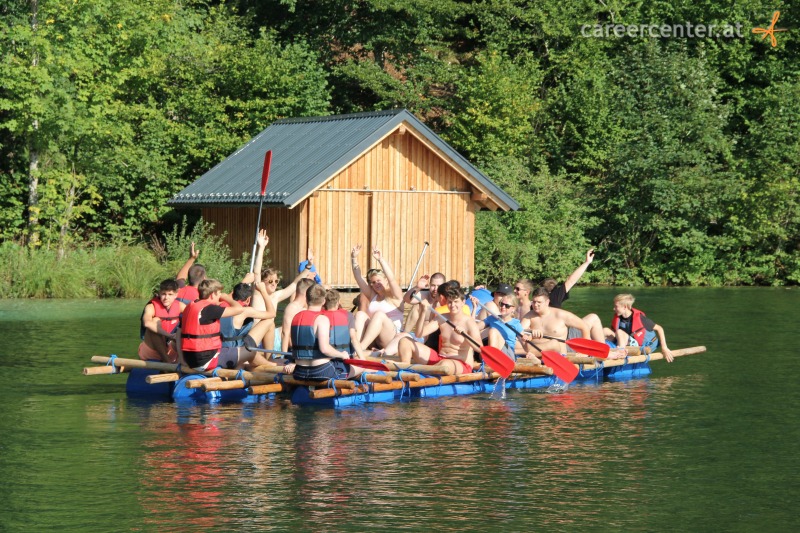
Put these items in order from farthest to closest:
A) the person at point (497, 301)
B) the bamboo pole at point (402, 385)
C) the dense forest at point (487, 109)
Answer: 1. the dense forest at point (487, 109)
2. the person at point (497, 301)
3. the bamboo pole at point (402, 385)

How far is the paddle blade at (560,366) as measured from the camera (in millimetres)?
12969

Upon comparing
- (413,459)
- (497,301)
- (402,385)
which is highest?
(497,301)

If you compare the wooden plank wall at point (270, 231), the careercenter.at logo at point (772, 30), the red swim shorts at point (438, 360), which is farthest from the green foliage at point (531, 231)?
the red swim shorts at point (438, 360)

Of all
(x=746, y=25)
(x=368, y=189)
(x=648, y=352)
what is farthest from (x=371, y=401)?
(x=746, y=25)

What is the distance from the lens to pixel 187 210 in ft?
104

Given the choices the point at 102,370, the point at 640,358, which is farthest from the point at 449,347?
the point at 102,370

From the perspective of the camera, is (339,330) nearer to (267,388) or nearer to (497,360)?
(267,388)

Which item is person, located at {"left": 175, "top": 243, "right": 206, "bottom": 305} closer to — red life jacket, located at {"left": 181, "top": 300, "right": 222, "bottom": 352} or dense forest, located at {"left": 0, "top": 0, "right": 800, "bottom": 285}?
red life jacket, located at {"left": 181, "top": 300, "right": 222, "bottom": 352}

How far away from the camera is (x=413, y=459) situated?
28.8 feet

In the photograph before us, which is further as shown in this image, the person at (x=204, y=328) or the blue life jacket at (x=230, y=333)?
the blue life jacket at (x=230, y=333)

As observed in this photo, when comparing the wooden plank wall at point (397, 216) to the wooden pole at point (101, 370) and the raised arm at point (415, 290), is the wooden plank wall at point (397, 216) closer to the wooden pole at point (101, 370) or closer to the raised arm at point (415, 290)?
the raised arm at point (415, 290)

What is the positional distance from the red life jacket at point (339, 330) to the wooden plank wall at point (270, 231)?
13.6m

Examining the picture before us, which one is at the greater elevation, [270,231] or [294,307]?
[270,231]

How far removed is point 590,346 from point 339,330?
407 centimetres
